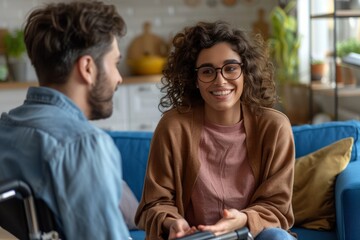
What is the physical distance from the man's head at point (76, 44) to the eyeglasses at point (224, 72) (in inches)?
32.3

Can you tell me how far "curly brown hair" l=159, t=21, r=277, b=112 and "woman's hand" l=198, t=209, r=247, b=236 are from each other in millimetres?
431

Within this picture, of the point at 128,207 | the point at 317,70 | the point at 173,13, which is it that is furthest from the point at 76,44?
the point at 173,13

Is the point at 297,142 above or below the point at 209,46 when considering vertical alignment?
below

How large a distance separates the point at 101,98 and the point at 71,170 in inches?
8.9

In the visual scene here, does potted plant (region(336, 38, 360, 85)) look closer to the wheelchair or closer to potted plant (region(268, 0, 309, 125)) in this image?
potted plant (region(268, 0, 309, 125))

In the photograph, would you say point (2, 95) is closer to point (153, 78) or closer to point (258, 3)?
point (153, 78)

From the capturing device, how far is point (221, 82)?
241 cm

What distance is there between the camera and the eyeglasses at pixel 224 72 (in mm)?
2438

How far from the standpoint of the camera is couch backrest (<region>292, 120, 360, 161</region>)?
3160 mm

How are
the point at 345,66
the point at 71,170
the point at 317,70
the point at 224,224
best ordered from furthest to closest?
1. the point at 317,70
2. the point at 345,66
3. the point at 224,224
4. the point at 71,170

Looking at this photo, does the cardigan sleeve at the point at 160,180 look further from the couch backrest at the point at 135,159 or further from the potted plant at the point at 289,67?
the potted plant at the point at 289,67

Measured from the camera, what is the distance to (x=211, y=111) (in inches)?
99.3

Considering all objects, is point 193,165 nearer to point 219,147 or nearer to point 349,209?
point 219,147

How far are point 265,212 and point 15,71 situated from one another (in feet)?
12.1
